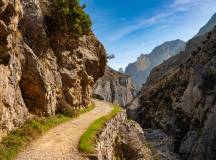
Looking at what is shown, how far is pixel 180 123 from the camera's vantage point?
84.1 metres

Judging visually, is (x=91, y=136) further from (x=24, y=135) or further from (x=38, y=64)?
(x=38, y=64)

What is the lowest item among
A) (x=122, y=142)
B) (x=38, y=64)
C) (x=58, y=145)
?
(x=122, y=142)

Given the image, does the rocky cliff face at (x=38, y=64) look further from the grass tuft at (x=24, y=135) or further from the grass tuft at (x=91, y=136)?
the grass tuft at (x=91, y=136)

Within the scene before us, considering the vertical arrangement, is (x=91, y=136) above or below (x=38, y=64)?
below

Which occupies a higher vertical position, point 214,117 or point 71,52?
point 71,52

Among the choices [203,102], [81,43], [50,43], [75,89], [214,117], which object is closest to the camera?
[50,43]

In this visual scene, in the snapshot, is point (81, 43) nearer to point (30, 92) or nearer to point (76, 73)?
point (76, 73)

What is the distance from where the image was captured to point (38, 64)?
36.6 metres

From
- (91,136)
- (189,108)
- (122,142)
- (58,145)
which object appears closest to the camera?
(58,145)

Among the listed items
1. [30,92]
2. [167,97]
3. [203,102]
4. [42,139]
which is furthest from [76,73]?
[167,97]

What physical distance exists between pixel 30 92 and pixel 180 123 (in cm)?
5350

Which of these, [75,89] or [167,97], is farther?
[167,97]

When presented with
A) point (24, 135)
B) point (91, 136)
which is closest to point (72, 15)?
point (91, 136)

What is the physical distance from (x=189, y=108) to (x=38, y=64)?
5409cm
